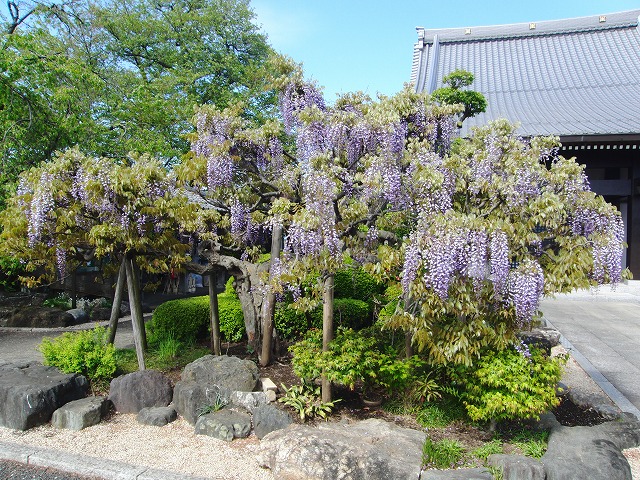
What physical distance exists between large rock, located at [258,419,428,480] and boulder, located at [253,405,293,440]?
32cm

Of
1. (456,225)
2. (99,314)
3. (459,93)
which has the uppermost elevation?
(459,93)

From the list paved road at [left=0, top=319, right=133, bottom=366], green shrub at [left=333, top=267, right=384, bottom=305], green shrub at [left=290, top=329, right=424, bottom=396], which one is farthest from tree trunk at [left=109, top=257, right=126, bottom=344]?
green shrub at [left=333, top=267, right=384, bottom=305]

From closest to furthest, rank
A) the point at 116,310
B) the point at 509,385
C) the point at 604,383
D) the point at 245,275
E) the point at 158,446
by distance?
the point at 509,385 < the point at 158,446 < the point at 604,383 < the point at 116,310 < the point at 245,275

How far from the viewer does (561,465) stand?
3.94 meters

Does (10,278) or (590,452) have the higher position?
(10,278)

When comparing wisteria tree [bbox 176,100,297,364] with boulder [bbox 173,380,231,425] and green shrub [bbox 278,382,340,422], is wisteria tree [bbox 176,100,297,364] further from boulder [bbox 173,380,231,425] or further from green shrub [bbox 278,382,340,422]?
boulder [bbox 173,380,231,425]

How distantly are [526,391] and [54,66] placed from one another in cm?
899

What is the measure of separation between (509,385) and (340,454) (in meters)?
1.62

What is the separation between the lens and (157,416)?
17.4 feet

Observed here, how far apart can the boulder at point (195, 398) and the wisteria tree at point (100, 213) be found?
1.17m

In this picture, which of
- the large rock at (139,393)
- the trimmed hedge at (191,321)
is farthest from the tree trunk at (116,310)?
the trimmed hedge at (191,321)

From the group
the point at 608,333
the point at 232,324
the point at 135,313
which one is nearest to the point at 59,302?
the point at 232,324

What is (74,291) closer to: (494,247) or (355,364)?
(355,364)

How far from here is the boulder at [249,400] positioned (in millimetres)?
5375
